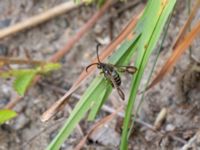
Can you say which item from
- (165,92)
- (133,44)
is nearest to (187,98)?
(165,92)

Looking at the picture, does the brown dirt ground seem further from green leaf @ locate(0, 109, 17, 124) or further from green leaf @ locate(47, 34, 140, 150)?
green leaf @ locate(47, 34, 140, 150)

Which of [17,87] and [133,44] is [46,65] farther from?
[133,44]

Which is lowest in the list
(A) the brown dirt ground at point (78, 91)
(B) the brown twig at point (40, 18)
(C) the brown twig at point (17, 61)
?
(A) the brown dirt ground at point (78, 91)

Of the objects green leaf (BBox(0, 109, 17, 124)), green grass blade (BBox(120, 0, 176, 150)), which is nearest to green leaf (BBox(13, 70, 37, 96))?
green leaf (BBox(0, 109, 17, 124))

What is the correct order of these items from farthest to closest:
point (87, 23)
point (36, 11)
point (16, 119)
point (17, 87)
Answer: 1. point (36, 11)
2. point (87, 23)
3. point (16, 119)
4. point (17, 87)

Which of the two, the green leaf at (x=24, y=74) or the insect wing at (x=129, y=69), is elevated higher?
the green leaf at (x=24, y=74)

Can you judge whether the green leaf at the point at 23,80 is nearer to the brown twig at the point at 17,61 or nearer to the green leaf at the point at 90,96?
the brown twig at the point at 17,61

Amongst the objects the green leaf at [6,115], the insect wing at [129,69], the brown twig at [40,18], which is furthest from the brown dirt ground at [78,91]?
the insect wing at [129,69]

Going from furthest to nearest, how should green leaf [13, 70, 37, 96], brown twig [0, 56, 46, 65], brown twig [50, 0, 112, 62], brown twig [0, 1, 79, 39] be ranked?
brown twig [0, 1, 79, 39]
brown twig [50, 0, 112, 62]
brown twig [0, 56, 46, 65]
green leaf [13, 70, 37, 96]
